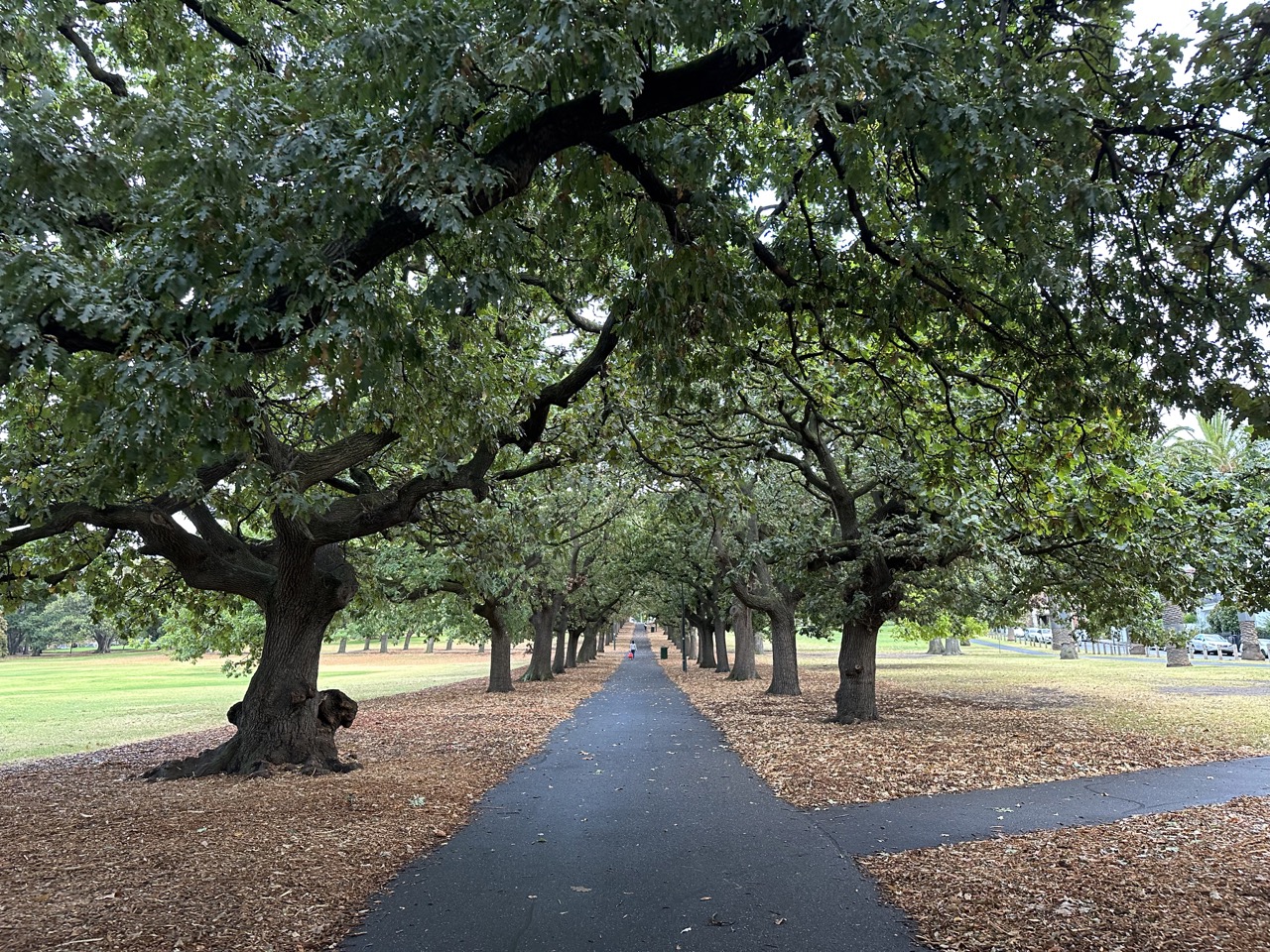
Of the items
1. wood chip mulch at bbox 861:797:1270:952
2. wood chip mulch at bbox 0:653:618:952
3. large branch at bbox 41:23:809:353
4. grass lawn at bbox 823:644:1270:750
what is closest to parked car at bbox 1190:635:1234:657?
grass lawn at bbox 823:644:1270:750

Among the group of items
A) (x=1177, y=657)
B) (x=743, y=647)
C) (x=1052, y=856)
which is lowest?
(x=1177, y=657)

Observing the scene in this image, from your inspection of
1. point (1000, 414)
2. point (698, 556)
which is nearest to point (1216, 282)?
point (1000, 414)

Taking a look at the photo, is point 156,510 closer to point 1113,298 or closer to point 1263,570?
point 1113,298

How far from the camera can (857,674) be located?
48.6ft

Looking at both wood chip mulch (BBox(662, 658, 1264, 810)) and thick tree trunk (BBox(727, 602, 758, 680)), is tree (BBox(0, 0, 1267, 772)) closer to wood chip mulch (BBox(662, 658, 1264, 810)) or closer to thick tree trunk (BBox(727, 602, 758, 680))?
wood chip mulch (BBox(662, 658, 1264, 810))

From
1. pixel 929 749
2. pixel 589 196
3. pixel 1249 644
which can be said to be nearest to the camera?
pixel 589 196

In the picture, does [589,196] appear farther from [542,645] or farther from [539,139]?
[542,645]

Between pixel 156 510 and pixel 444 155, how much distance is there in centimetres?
708

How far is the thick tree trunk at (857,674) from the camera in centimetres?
1446

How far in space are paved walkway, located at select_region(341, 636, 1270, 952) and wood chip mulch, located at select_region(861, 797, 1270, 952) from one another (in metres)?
0.31

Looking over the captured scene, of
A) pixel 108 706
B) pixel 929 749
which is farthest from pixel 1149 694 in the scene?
pixel 108 706

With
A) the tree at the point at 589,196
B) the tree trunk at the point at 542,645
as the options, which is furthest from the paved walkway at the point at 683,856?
the tree trunk at the point at 542,645

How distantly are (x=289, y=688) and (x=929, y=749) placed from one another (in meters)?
9.12

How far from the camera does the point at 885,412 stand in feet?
30.6
